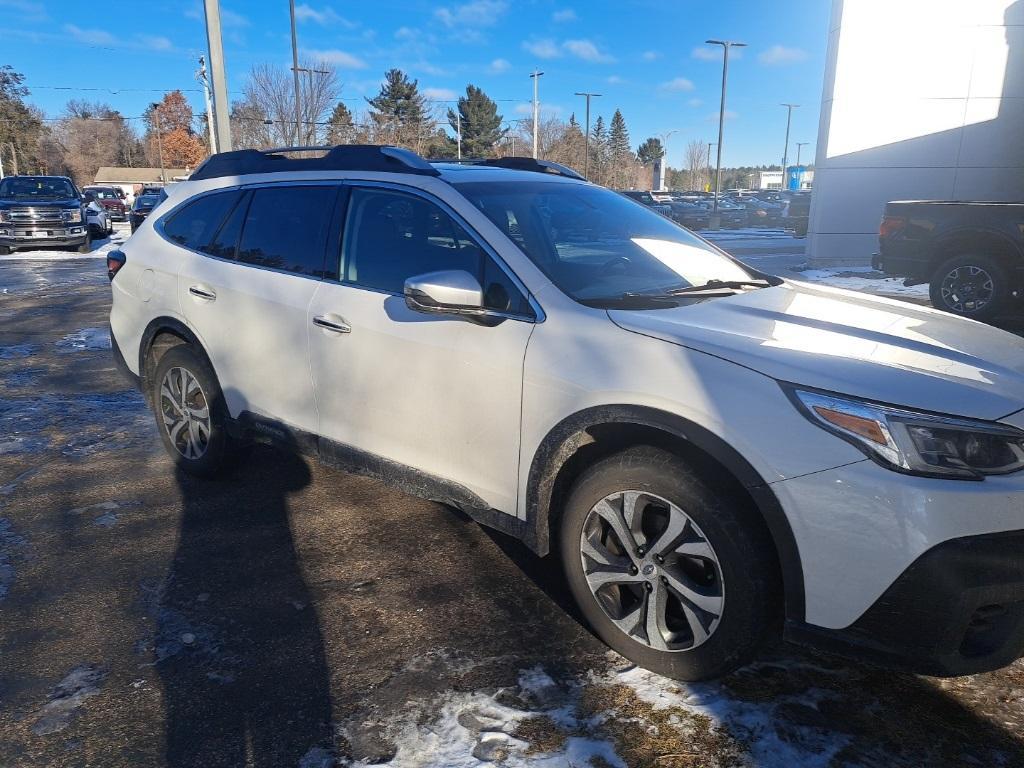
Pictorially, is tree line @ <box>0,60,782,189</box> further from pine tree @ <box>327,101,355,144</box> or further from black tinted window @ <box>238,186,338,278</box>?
black tinted window @ <box>238,186,338,278</box>

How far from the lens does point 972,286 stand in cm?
957

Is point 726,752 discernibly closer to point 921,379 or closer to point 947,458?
point 947,458

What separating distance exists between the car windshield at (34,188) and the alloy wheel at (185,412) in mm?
18331

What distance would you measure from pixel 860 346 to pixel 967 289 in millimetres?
8579

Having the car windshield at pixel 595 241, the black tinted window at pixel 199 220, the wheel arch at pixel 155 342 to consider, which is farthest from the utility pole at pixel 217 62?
the car windshield at pixel 595 241

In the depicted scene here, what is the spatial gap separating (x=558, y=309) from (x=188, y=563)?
2.07m

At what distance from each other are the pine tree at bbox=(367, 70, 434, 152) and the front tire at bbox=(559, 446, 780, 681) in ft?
131

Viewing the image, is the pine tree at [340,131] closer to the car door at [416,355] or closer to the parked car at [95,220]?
the parked car at [95,220]

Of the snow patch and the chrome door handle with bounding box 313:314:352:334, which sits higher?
the chrome door handle with bounding box 313:314:352:334

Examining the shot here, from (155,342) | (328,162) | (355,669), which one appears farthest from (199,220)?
(355,669)

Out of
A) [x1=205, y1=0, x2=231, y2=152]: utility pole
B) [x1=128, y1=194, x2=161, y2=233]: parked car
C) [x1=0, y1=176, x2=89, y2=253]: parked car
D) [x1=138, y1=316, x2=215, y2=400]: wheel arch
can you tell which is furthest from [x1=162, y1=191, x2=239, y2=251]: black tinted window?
[x1=128, y1=194, x2=161, y2=233]: parked car

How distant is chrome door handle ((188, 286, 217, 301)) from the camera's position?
13.1 ft

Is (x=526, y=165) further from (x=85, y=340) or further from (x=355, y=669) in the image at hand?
(x=85, y=340)

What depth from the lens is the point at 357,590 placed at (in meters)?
3.20
